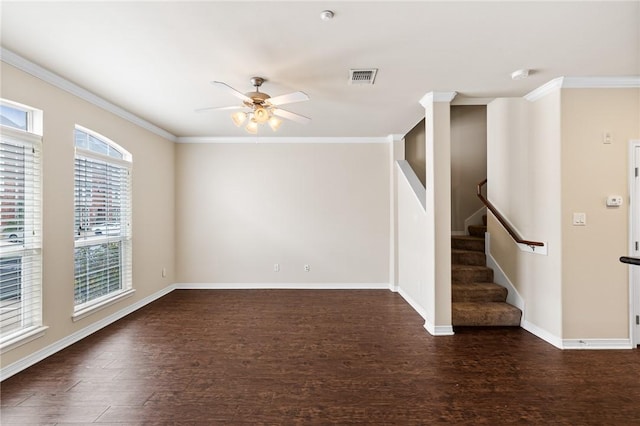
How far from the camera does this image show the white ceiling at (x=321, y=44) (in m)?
1.86

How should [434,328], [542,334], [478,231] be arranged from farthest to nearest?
[478,231], [434,328], [542,334]

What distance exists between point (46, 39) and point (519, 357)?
4839mm

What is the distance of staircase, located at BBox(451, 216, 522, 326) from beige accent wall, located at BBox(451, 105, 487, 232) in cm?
147

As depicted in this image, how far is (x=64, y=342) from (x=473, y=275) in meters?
4.82

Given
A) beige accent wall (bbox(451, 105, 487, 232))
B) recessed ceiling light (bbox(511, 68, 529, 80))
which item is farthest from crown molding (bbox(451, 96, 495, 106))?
beige accent wall (bbox(451, 105, 487, 232))

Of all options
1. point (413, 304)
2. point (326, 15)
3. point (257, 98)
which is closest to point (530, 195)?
point (413, 304)

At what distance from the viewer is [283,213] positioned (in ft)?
16.9

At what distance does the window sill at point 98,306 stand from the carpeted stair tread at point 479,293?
4.33 m

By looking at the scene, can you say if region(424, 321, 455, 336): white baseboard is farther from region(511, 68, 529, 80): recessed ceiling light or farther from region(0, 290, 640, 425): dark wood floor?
region(511, 68, 529, 80): recessed ceiling light

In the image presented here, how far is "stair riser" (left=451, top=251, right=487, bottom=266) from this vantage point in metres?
4.05

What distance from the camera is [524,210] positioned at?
11.0 ft

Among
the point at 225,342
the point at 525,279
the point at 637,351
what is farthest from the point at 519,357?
the point at 225,342

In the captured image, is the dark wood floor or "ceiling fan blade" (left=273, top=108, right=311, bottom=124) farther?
"ceiling fan blade" (left=273, top=108, right=311, bottom=124)

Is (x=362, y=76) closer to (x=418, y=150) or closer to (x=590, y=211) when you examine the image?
(x=590, y=211)
